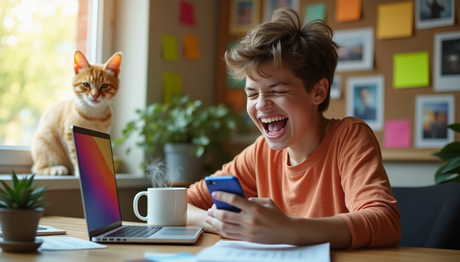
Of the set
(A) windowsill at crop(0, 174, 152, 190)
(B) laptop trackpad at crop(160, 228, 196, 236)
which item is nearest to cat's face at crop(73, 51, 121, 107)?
(A) windowsill at crop(0, 174, 152, 190)

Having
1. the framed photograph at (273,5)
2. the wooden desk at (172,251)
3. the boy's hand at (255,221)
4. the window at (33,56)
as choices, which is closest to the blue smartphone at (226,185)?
the boy's hand at (255,221)

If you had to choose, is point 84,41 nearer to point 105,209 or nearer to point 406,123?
point 105,209

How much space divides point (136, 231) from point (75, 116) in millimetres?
841

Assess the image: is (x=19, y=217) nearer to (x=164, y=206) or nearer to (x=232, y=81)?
(x=164, y=206)

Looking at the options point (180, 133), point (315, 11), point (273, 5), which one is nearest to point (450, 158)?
point (315, 11)

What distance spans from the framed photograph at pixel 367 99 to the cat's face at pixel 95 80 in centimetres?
119

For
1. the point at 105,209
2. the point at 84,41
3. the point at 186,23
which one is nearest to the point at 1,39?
the point at 84,41

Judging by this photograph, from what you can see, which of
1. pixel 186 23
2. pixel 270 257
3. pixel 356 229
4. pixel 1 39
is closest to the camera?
pixel 270 257

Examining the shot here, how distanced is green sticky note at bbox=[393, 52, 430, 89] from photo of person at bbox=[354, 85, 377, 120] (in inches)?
4.7

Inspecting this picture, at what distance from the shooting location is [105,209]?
1.03m

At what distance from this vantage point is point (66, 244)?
2.99ft

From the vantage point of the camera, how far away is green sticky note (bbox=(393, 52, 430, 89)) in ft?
6.83

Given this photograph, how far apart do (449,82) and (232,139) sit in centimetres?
117

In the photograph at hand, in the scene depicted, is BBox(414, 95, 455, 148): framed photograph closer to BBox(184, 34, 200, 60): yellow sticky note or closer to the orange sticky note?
the orange sticky note
